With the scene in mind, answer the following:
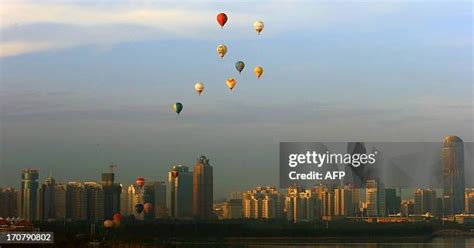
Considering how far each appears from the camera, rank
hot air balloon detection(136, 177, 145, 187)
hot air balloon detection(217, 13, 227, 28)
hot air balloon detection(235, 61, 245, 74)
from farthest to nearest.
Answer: hot air balloon detection(136, 177, 145, 187), hot air balloon detection(235, 61, 245, 74), hot air balloon detection(217, 13, 227, 28)

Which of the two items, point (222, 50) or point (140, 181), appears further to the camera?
point (140, 181)

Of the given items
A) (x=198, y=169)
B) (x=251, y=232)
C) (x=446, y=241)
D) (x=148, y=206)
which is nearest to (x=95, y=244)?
(x=198, y=169)

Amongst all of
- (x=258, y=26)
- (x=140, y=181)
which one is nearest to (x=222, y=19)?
(x=258, y=26)

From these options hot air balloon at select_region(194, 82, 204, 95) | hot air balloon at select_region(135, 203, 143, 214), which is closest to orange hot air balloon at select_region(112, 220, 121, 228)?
hot air balloon at select_region(135, 203, 143, 214)

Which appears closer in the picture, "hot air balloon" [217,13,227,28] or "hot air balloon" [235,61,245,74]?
"hot air balloon" [217,13,227,28]

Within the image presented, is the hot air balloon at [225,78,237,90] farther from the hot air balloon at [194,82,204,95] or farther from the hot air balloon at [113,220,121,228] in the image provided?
the hot air balloon at [113,220,121,228]

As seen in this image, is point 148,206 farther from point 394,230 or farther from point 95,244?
point 394,230

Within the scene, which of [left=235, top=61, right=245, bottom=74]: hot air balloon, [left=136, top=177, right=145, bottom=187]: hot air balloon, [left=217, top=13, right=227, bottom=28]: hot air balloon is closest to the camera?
[left=217, top=13, right=227, bottom=28]: hot air balloon

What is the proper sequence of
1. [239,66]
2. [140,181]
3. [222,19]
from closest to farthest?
[222,19], [239,66], [140,181]

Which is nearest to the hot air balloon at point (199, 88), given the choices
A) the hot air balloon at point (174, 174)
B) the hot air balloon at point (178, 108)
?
the hot air balloon at point (178, 108)

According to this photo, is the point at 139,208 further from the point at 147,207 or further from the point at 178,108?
the point at 178,108

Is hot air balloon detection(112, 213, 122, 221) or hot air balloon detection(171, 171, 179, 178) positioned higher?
hot air balloon detection(171, 171, 179, 178)

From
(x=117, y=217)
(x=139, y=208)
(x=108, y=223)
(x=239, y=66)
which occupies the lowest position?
(x=108, y=223)
